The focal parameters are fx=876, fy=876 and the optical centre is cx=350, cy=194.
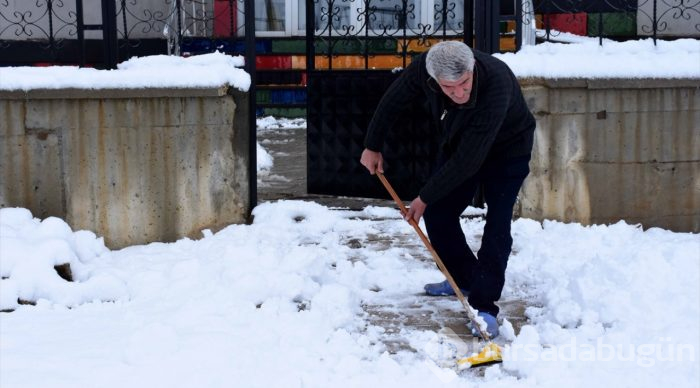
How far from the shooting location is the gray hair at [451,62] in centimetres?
429

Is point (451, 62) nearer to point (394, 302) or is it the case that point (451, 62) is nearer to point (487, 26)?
point (394, 302)

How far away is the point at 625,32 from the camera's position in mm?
12773

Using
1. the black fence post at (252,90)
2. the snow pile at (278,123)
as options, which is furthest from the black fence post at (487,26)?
the snow pile at (278,123)

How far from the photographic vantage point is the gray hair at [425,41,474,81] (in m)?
4.29

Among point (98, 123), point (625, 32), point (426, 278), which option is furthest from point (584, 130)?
point (625, 32)

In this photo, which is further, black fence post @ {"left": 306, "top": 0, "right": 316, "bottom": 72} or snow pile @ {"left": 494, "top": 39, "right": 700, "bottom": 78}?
black fence post @ {"left": 306, "top": 0, "right": 316, "bottom": 72}

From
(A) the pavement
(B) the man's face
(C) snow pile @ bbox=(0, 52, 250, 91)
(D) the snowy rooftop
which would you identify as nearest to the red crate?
(A) the pavement

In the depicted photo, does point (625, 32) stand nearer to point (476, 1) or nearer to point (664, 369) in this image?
point (476, 1)

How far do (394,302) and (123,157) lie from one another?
2.68 m

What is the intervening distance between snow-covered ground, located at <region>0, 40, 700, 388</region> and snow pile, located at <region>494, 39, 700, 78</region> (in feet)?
0.06

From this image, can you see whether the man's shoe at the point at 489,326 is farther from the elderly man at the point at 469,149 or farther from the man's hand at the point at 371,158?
the man's hand at the point at 371,158

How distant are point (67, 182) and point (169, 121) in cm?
93

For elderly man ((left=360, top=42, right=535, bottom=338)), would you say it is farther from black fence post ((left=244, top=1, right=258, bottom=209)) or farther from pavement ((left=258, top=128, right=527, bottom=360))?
black fence post ((left=244, top=1, right=258, bottom=209))

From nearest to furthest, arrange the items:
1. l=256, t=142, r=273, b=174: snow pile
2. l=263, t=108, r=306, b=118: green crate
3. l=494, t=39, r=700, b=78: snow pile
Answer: l=494, t=39, r=700, b=78: snow pile
l=256, t=142, r=273, b=174: snow pile
l=263, t=108, r=306, b=118: green crate
